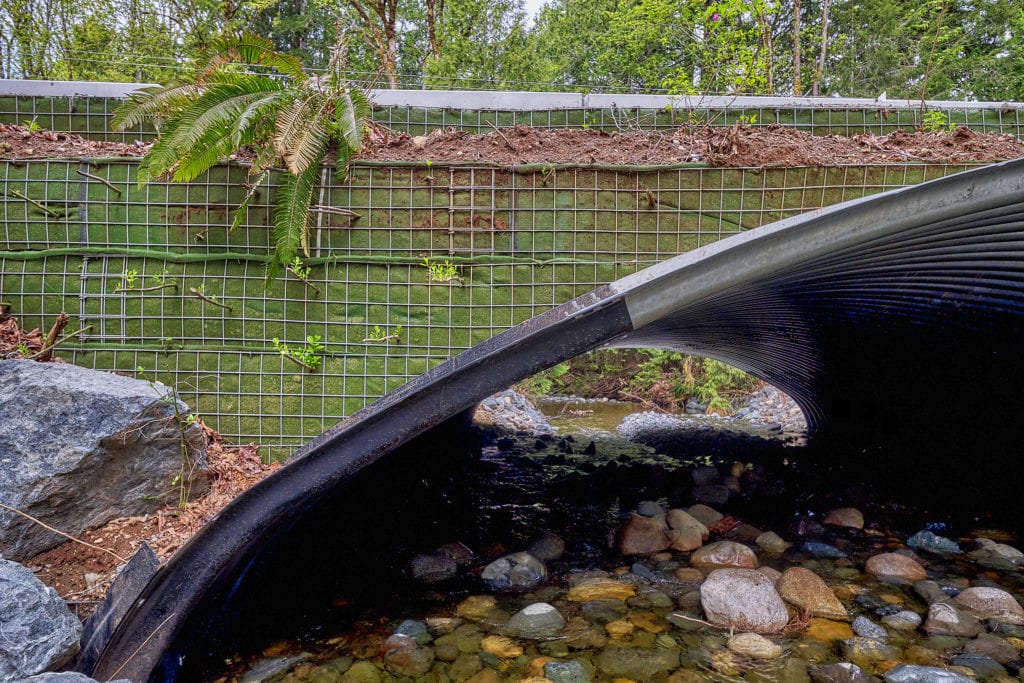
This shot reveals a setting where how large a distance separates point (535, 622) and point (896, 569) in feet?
7.94

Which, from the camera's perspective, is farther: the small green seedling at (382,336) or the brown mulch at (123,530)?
the small green seedling at (382,336)

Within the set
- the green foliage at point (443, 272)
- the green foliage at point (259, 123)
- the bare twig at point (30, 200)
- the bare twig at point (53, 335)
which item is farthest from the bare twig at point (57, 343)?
the green foliage at point (443, 272)

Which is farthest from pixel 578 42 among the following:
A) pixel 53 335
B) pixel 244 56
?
pixel 53 335

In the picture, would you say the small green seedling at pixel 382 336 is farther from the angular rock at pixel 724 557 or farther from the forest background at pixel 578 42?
the forest background at pixel 578 42

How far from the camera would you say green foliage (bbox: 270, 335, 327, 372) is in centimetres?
432

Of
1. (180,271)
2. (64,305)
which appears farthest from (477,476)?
(64,305)

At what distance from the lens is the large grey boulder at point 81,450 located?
3.13m

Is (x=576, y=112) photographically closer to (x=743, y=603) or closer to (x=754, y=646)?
(x=743, y=603)

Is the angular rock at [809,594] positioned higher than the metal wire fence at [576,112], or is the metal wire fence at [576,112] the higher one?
the metal wire fence at [576,112]

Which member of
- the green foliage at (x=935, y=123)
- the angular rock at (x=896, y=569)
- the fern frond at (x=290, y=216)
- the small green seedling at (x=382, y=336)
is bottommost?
the angular rock at (x=896, y=569)

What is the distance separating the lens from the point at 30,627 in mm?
2371

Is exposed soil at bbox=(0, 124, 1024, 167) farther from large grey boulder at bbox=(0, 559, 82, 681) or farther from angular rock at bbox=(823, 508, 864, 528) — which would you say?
large grey boulder at bbox=(0, 559, 82, 681)

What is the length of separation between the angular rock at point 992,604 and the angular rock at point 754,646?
4.19 ft

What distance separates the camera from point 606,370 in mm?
15469
